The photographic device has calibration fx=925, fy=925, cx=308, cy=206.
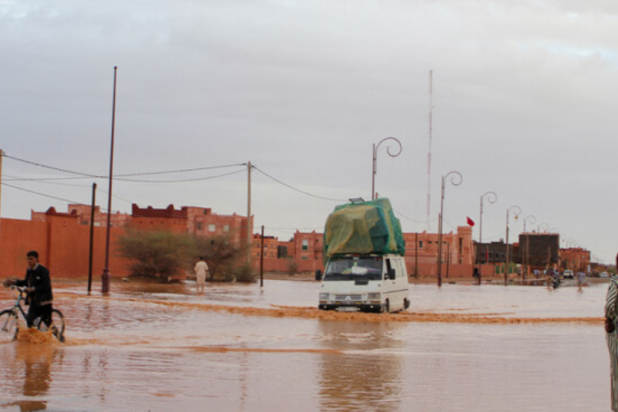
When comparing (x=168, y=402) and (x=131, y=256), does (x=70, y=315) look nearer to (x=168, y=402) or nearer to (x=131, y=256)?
(x=168, y=402)


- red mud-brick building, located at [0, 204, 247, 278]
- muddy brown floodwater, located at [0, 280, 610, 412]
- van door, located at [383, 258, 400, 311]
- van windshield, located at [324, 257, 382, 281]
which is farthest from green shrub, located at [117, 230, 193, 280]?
muddy brown floodwater, located at [0, 280, 610, 412]

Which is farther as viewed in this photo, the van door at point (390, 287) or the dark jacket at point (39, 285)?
the van door at point (390, 287)

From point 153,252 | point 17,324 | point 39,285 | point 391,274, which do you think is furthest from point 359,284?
point 153,252

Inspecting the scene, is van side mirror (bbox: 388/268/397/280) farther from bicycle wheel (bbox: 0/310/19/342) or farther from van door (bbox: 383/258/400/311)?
bicycle wheel (bbox: 0/310/19/342)

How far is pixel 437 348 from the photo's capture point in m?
17.9

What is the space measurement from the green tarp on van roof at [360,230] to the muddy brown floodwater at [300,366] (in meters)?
3.41

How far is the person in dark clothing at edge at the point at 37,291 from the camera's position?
16.0m

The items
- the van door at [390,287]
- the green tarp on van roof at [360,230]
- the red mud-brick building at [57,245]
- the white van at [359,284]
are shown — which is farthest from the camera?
the red mud-brick building at [57,245]

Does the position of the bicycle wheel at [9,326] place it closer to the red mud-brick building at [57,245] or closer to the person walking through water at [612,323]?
the person walking through water at [612,323]

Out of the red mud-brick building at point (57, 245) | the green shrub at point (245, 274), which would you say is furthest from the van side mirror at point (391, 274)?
the green shrub at point (245, 274)

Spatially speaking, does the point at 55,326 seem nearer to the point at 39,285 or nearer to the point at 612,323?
the point at 39,285

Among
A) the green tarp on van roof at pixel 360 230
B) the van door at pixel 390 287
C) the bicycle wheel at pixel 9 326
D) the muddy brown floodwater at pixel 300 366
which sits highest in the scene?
the green tarp on van roof at pixel 360 230

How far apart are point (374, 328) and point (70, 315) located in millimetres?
7991

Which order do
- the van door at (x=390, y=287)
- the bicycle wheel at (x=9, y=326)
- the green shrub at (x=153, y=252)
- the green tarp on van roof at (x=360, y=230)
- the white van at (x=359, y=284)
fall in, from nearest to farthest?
1. the bicycle wheel at (x=9, y=326)
2. the white van at (x=359, y=284)
3. the van door at (x=390, y=287)
4. the green tarp on van roof at (x=360, y=230)
5. the green shrub at (x=153, y=252)
